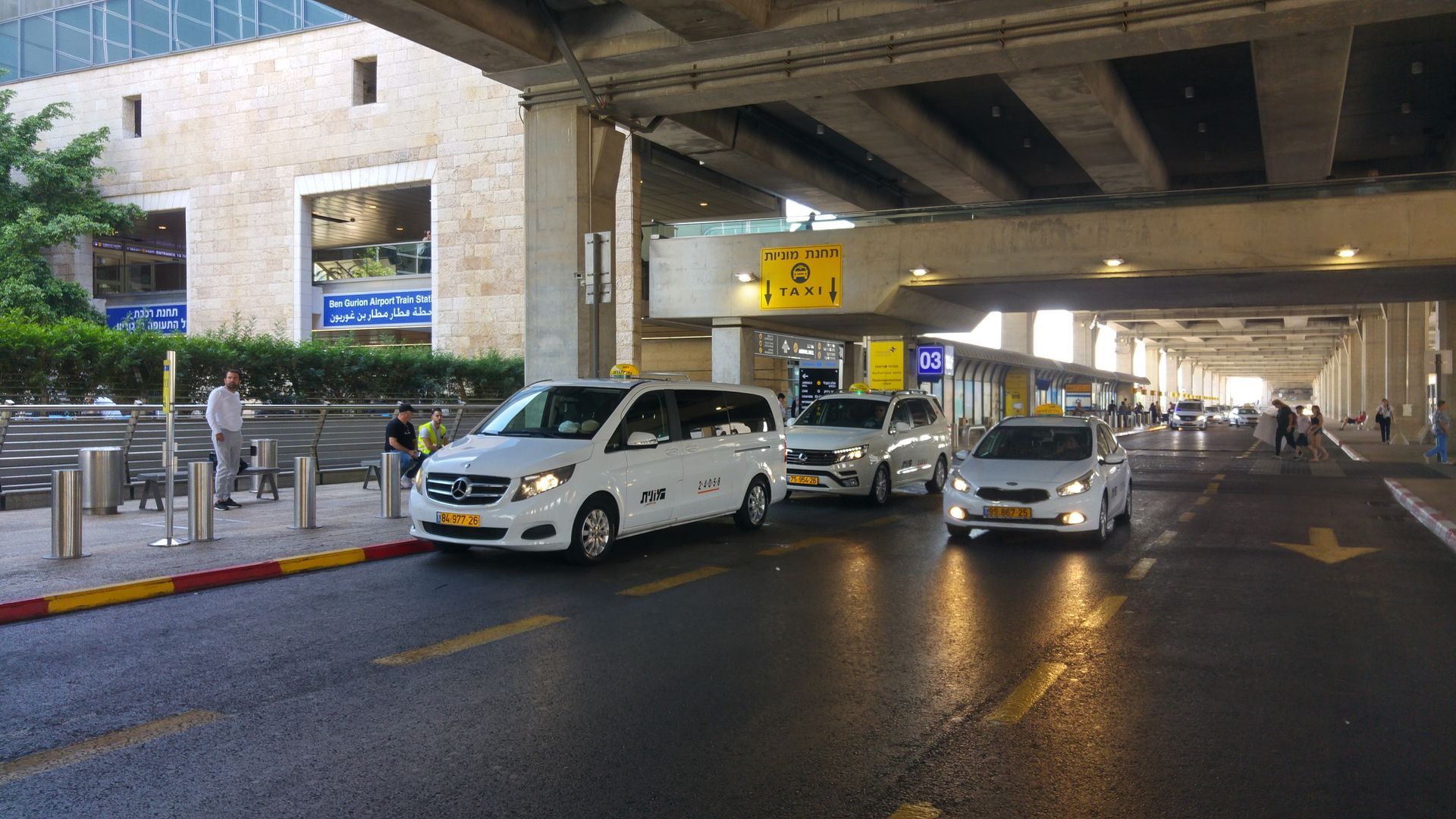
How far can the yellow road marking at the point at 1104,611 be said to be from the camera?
8.13m

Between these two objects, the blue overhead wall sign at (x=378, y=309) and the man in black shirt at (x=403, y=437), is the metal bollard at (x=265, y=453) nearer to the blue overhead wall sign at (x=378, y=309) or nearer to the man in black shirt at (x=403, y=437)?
the man in black shirt at (x=403, y=437)

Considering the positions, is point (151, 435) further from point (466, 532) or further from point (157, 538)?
point (466, 532)

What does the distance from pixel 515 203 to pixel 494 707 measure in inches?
1021

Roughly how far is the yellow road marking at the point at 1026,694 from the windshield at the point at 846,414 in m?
10.9

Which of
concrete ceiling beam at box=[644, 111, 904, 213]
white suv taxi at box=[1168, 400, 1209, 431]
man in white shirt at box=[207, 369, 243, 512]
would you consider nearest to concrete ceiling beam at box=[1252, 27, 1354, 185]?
concrete ceiling beam at box=[644, 111, 904, 213]

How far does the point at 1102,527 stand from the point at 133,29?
125ft

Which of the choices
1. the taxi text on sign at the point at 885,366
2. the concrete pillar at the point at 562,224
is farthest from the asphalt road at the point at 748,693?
the taxi text on sign at the point at 885,366

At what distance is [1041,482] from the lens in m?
12.3

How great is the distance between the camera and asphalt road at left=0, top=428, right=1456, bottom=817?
14.9 ft

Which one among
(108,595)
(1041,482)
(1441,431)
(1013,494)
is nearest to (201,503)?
(108,595)

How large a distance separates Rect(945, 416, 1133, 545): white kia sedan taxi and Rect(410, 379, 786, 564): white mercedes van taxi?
8.92ft

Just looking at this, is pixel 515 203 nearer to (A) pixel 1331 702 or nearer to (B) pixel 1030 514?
(B) pixel 1030 514

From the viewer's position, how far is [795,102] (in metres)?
21.4

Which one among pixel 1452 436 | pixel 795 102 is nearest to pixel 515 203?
pixel 795 102
